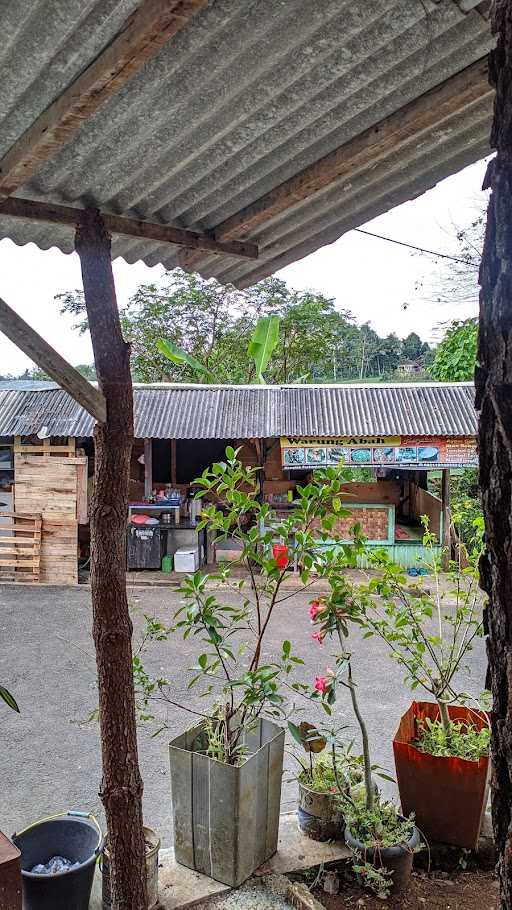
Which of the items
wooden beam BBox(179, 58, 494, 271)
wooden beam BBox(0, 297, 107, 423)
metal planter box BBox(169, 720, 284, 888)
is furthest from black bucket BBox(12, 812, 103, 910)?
wooden beam BBox(179, 58, 494, 271)

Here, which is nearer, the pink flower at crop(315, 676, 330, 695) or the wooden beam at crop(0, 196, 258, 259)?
the wooden beam at crop(0, 196, 258, 259)

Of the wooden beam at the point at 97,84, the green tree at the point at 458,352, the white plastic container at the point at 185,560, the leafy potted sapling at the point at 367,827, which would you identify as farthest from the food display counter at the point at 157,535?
the wooden beam at the point at 97,84

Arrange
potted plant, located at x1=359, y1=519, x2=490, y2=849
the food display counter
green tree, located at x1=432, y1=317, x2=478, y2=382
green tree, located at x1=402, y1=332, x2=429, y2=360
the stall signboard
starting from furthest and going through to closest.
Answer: green tree, located at x1=402, y1=332, x2=429, y2=360 → green tree, located at x1=432, y1=317, x2=478, y2=382 → the food display counter → the stall signboard → potted plant, located at x1=359, y1=519, x2=490, y2=849

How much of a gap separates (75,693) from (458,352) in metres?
9.73

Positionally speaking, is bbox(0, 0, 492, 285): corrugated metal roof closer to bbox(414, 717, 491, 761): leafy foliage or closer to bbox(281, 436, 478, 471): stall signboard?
bbox(414, 717, 491, 761): leafy foliage

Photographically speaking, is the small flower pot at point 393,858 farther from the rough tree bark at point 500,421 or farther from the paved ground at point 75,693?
the rough tree bark at point 500,421

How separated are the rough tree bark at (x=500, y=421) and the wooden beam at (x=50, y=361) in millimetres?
1628

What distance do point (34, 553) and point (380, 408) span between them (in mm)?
5713

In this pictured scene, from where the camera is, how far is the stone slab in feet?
7.80

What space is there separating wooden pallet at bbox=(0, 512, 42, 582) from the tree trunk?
24.8ft

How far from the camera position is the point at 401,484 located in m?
10.9

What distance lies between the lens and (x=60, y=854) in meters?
2.55

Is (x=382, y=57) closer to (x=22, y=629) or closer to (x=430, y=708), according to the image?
(x=430, y=708)

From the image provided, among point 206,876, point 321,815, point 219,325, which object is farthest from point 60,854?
point 219,325
